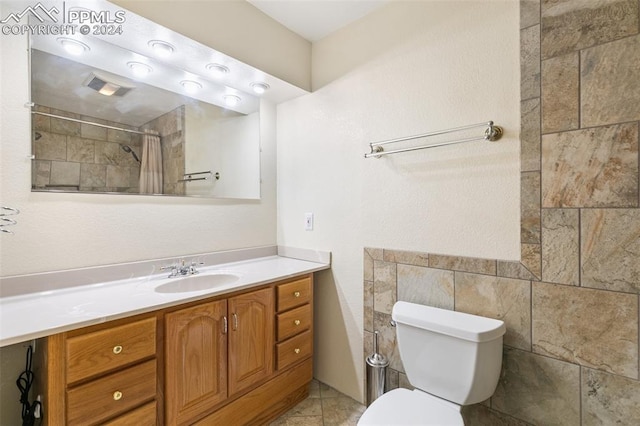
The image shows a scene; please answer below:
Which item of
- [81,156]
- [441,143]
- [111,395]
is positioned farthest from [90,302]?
[441,143]

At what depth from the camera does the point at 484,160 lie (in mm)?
1409

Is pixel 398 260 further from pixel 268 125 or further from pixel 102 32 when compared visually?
pixel 102 32

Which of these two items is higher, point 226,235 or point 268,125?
point 268,125

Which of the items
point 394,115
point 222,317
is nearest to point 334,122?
point 394,115

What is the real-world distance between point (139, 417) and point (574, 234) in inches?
76.6

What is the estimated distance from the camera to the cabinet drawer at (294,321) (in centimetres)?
176

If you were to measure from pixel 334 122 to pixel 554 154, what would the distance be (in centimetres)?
125

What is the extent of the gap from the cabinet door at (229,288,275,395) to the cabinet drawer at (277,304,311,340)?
0.07 meters

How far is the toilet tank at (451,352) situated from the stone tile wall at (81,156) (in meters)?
1.67

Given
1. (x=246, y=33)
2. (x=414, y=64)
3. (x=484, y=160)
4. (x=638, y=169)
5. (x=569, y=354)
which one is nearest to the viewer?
(x=638, y=169)

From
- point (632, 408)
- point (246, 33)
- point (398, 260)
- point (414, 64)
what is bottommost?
point (632, 408)

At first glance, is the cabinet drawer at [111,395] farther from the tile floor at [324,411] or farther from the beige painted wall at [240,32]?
the beige painted wall at [240,32]

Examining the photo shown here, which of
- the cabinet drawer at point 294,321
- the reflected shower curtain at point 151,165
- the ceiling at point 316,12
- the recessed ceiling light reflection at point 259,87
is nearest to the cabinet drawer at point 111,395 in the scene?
the cabinet drawer at point 294,321

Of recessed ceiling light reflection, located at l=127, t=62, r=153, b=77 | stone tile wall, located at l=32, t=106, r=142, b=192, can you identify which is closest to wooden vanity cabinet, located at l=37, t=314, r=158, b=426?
stone tile wall, located at l=32, t=106, r=142, b=192
